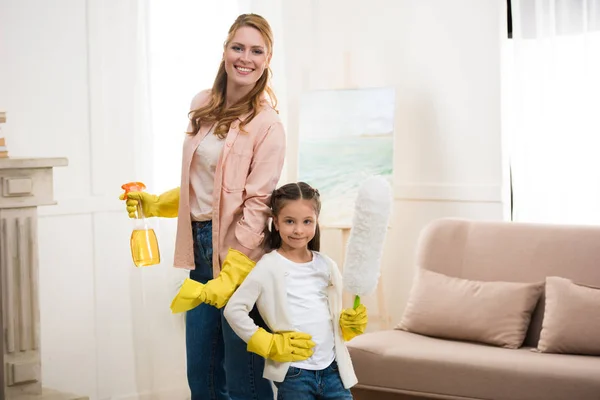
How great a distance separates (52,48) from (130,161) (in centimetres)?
61

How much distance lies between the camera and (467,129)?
427 centimetres

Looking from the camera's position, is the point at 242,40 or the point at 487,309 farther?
the point at 487,309

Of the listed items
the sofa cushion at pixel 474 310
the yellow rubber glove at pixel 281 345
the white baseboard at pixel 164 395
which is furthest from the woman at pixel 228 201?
the white baseboard at pixel 164 395

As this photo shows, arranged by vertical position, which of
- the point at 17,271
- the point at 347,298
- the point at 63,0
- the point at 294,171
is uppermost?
the point at 63,0

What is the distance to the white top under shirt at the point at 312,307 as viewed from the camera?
90.9 inches

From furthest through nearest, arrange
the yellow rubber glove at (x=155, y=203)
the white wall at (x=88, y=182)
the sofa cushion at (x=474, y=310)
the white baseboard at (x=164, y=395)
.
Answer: the white baseboard at (x=164, y=395) < the white wall at (x=88, y=182) < the sofa cushion at (x=474, y=310) < the yellow rubber glove at (x=155, y=203)

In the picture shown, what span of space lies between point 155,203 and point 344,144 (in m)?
1.82

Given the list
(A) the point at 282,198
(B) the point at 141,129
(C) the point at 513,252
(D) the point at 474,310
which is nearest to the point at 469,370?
(D) the point at 474,310

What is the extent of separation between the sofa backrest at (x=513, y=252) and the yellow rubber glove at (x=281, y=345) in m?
1.54

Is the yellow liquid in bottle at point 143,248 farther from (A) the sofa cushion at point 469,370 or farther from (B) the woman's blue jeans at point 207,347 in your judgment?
(A) the sofa cushion at point 469,370

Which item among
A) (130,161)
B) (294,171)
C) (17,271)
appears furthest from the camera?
(294,171)

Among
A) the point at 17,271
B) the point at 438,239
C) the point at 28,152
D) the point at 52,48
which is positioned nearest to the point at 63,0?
the point at 52,48

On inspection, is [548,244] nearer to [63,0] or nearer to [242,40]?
[242,40]

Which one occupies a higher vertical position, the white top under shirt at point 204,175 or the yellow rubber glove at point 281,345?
the white top under shirt at point 204,175
